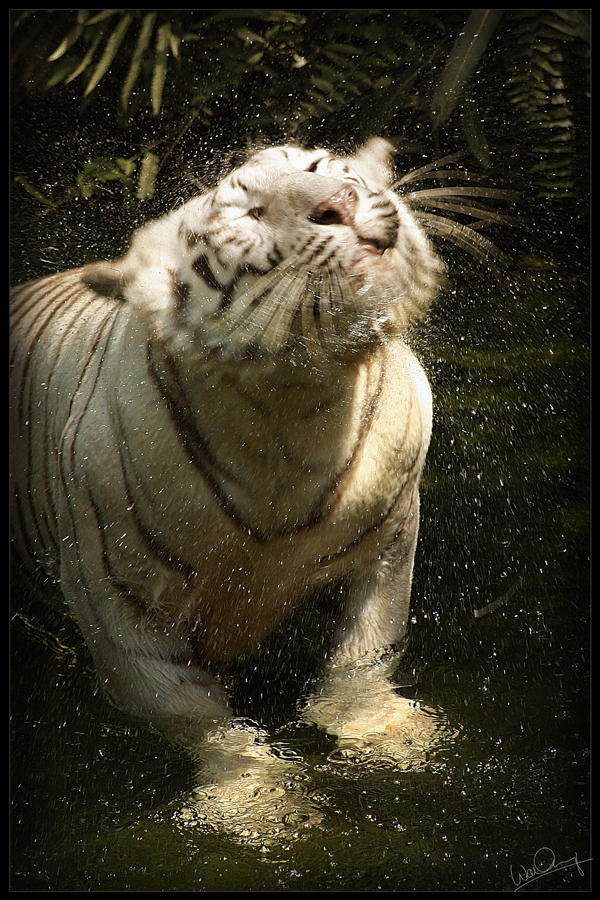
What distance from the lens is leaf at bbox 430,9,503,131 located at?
1987mm

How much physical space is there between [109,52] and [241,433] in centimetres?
152

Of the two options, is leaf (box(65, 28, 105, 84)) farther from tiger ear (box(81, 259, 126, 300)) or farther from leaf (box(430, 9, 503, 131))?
tiger ear (box(81, 259, 126, 300))

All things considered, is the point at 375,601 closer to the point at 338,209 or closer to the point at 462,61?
the point at 338,209

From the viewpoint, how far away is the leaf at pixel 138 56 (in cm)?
210

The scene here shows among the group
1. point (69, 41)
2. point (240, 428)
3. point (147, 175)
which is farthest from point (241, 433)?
point (69, 41)

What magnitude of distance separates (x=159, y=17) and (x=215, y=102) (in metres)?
0.28

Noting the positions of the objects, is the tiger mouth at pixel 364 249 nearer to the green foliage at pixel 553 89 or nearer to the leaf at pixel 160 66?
the green foliage at pixel 553 89

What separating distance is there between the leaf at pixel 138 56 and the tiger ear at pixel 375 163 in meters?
1.16

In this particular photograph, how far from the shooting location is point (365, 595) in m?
1.56

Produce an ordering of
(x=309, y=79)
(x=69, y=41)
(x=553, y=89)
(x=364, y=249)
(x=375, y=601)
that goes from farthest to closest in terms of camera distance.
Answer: (x=309, y=79), (x=553, y=89), (x=69, y=41), (x=375, y=601), (x=364, y=249)

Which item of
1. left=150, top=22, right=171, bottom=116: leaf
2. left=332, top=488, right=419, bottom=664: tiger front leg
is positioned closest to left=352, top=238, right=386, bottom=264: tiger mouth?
left=332, top=488, right=419, bottom=664: tiger front leg

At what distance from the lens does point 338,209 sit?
1034 mm

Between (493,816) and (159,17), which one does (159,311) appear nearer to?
(493,816)

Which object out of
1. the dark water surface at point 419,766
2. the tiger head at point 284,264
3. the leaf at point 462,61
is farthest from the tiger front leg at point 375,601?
the leaf at point 462,61
